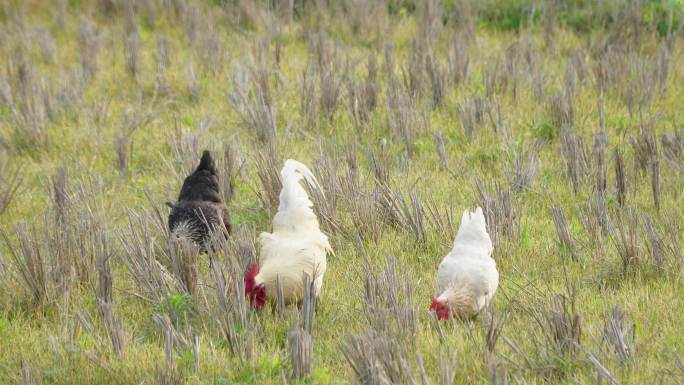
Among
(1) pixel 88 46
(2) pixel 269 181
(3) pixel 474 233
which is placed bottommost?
(2) pixel 269 181

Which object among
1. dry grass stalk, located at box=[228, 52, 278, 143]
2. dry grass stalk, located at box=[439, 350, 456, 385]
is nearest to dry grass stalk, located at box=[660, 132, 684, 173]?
dry grass stalk, located at box=[228, 52, 278, 143]

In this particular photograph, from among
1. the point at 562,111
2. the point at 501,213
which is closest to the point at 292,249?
the point at 501,213

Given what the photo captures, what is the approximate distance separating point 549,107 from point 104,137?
3158mm

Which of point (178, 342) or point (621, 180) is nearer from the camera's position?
point (178, 342)

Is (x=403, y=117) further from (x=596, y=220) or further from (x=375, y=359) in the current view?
(x=375, y=359)

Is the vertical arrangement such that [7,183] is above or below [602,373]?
below

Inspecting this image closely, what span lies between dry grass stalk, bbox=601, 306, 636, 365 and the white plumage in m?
1.11

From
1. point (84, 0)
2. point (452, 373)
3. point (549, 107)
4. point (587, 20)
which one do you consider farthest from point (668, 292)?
point (84, 0)

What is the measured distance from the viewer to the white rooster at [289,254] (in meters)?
3.65

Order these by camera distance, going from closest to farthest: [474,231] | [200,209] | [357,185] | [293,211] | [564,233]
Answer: [474,231] < [293,211] < [564,233] < [200,209] < [357,185]

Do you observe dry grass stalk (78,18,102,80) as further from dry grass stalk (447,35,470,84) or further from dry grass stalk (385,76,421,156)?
dry grass stalk (447,35,470,84)

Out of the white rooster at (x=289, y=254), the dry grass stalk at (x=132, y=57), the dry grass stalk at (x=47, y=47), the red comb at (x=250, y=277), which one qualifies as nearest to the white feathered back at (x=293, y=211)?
the white rooster at (x=289, y=254)

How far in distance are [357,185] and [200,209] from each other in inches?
32.8

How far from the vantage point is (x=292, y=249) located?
12.1 feet
